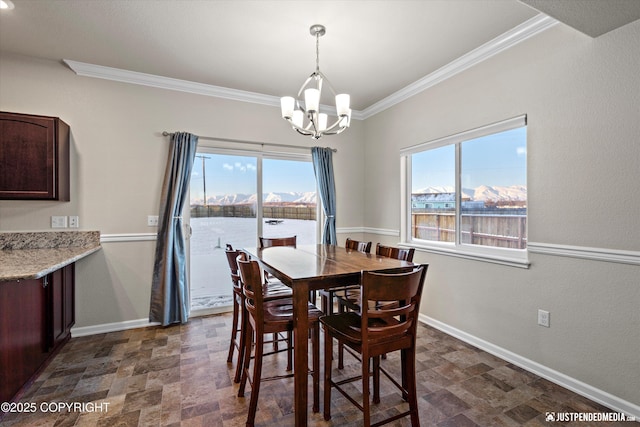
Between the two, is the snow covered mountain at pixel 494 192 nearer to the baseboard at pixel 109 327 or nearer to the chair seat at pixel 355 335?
the chair seat at pixel 355 335

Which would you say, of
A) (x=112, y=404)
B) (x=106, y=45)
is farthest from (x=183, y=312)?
(x=106, y=45)

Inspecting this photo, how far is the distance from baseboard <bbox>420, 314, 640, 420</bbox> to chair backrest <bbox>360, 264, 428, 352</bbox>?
1383 mm

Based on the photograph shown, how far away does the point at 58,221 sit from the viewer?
9.98 feet

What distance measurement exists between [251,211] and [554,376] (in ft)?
11.0

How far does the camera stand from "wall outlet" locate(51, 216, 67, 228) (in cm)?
302

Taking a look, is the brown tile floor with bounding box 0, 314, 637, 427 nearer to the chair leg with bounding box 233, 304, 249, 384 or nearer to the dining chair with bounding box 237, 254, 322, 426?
the chair leg with bounding box 233, 304, 249, 384

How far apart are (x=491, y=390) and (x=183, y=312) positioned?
9.74ft

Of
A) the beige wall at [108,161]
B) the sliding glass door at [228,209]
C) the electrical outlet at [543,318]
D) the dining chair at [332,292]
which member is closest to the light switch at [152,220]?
the beige wall at [108,161]

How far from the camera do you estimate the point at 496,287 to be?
2.74 metres

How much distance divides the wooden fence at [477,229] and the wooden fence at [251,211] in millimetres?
1446

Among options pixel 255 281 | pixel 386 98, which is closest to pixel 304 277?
pixel 255 281

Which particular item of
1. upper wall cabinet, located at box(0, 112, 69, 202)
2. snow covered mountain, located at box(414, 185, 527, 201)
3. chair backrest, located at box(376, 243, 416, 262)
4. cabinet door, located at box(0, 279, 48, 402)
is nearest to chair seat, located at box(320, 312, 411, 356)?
chair backrest, located at box(376, 243, 416, 262)

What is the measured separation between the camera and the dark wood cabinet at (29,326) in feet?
6.26

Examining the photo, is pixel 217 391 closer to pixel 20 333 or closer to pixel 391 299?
pixel 20 333
